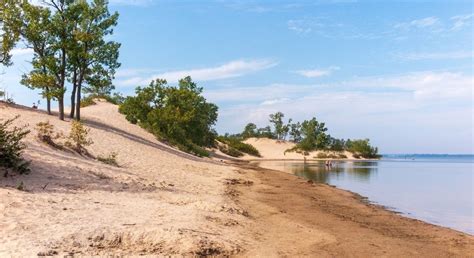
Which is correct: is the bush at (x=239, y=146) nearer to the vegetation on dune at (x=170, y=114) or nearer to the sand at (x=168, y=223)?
the vegetation on dune at (x=170, y=114)

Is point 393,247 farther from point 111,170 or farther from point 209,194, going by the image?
point 111,170

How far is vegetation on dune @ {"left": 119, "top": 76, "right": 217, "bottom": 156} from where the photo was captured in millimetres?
54562

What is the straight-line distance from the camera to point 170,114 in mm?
55188

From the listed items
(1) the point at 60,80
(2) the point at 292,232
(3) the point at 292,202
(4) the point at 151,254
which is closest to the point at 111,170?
(3) the point at 292,202

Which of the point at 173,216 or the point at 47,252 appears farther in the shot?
the point at 173,216

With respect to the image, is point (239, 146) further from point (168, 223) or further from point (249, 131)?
point (168, 223)

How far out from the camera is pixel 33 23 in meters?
33.2

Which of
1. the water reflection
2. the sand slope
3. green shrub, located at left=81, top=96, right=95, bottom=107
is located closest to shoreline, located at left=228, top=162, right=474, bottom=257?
the sand slope

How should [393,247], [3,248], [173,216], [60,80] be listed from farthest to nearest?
[60,80] < [173,216] < [393,247] < [3,248]

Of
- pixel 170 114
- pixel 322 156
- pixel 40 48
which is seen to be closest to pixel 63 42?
pixel 40 48

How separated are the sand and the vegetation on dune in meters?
34.7

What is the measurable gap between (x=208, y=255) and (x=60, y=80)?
31.1 meters

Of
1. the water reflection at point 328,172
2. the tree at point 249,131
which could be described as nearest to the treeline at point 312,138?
the tree at point 249,131

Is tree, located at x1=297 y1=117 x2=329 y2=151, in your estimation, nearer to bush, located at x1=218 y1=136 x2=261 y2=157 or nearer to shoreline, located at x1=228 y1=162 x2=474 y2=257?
bush, located at x1=218 y1=136 x2=261 y2=157
